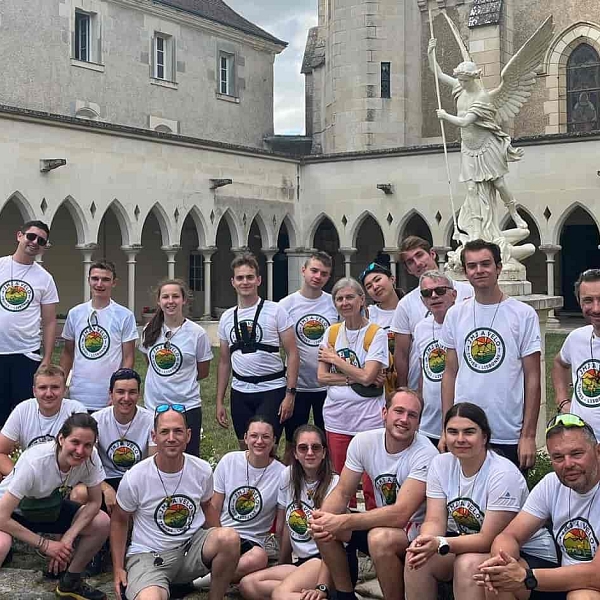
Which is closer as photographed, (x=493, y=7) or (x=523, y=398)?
(x=523, y=398)

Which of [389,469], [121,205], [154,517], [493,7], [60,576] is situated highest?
[493,7]

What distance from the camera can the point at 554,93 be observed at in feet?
73.1

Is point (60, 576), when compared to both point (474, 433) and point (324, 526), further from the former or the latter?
point (474, 433)

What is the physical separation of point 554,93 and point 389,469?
65.8ft

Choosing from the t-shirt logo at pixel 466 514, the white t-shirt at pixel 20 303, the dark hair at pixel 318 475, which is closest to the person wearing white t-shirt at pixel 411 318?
the dark hair at pixel 318 475

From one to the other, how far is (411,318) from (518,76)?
456 cm

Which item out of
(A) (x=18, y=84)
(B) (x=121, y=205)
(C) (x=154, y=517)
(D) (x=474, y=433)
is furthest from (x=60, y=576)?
(A) (x=18, y=84)

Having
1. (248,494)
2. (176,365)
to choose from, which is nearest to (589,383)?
(248,494)

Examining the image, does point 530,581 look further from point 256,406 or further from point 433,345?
point 256,406

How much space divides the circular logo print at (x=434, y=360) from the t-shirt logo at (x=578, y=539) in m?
1.37

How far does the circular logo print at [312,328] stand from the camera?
5.54 metres

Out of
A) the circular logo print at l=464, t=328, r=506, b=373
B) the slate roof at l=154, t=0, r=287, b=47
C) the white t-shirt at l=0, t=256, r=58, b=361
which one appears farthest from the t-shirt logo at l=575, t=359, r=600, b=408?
the slate roof at l=154, t=0, r=287, b=47

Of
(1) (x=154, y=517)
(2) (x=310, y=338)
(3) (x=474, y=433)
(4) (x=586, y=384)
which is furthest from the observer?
(2) (x=310, y=338)

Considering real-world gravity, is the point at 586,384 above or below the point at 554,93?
below
